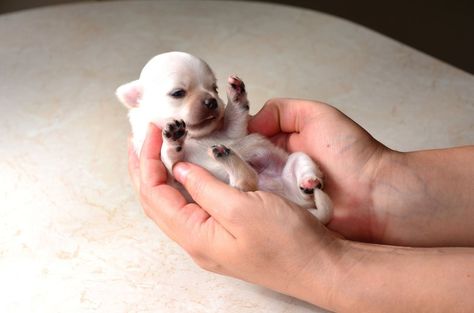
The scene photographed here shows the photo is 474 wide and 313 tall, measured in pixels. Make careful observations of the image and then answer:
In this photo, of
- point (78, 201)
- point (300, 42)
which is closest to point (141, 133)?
point (78, 201)

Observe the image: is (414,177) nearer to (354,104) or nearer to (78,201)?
(354,104)

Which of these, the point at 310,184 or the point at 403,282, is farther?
the point at 310,184

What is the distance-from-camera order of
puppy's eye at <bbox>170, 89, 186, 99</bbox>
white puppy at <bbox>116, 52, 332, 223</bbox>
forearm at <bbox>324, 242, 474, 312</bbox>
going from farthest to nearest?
puppy's eye at <bbox>170, 89, 186, 99</bbox> < white puppy at <bbox>116, 52, 332, 223</bbox> < forearm at <bbox>324, 242, 474, 312</bbox>

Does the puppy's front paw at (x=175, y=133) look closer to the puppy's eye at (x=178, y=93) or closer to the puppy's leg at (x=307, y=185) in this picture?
the puppy's eye at (x=178, y=93)

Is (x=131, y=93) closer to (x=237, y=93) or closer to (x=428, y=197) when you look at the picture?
(x=237, y=93)

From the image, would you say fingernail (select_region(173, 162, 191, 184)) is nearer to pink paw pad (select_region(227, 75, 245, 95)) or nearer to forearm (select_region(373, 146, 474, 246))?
pink paw pad (select_region(227, 75, 245, 95))

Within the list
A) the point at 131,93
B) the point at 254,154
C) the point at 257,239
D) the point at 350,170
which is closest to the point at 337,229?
the point at 350,170

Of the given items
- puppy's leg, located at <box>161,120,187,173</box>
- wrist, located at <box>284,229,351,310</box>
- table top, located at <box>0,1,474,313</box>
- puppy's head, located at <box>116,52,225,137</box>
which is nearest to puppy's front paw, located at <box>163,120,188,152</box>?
puppy's leg, located at <box>161,120,187,173</box>
